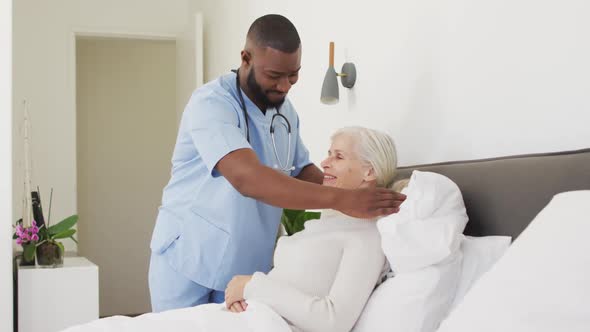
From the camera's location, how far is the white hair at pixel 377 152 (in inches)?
72.3

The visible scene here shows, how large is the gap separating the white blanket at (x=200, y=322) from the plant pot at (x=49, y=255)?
7.38ft

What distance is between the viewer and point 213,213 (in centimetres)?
202

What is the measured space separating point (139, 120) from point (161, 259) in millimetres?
4227

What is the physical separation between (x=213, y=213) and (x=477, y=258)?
0.82 meters

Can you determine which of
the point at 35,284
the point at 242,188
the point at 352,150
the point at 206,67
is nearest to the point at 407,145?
the point at 352,150

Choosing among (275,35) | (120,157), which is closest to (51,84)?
(120,157)

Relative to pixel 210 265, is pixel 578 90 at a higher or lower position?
higher

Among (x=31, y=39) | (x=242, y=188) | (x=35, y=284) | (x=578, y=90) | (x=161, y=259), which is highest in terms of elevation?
(x=31, y=39)

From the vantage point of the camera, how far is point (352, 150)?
1844mm

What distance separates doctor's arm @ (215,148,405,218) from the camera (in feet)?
5.22

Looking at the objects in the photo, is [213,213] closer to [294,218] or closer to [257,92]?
[257,92]

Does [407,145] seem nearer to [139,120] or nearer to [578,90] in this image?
[578,90]

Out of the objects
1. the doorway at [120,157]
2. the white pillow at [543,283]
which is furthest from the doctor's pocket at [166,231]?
the doorway at [120,157]

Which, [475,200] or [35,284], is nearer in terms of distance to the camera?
[475,200]
